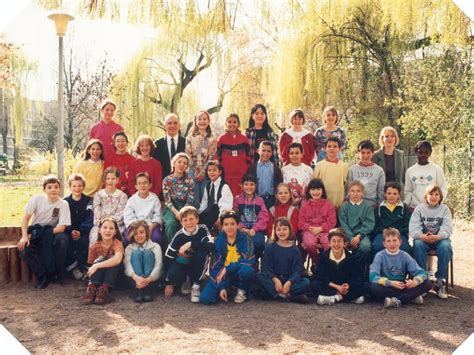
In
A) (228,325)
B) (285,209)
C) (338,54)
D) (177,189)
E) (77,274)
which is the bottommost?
(228,325)

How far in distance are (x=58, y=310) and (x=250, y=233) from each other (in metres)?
2.01

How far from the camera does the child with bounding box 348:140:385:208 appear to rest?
18.7 ft

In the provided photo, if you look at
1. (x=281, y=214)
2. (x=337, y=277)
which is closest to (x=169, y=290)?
(x=281, y=214)

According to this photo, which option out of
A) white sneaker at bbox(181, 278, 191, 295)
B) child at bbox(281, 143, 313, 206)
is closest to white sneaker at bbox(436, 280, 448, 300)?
child at bbox(281, 143, 313, 206)

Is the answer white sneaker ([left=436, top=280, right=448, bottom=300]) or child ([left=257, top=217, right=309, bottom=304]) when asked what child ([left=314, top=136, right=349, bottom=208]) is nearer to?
child ([left=257, top=217, right=309, bottom=304])

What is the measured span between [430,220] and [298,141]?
1.81 meters

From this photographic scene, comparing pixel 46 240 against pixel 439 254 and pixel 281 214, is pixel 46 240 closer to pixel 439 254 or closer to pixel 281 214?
pixel 281 214

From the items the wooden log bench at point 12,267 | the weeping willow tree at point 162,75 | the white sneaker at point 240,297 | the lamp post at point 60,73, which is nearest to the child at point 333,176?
the white sneaker at point 240,297

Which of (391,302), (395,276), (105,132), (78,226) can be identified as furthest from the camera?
(105,132)

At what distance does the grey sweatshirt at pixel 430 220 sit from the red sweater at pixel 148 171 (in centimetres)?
290

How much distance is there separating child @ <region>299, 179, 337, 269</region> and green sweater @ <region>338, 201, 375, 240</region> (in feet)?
0.42

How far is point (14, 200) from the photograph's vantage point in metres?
13.6

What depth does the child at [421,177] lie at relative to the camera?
5680mm

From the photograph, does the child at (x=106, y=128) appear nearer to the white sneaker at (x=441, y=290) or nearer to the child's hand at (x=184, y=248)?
the child's hand at (x=184, y=248)
